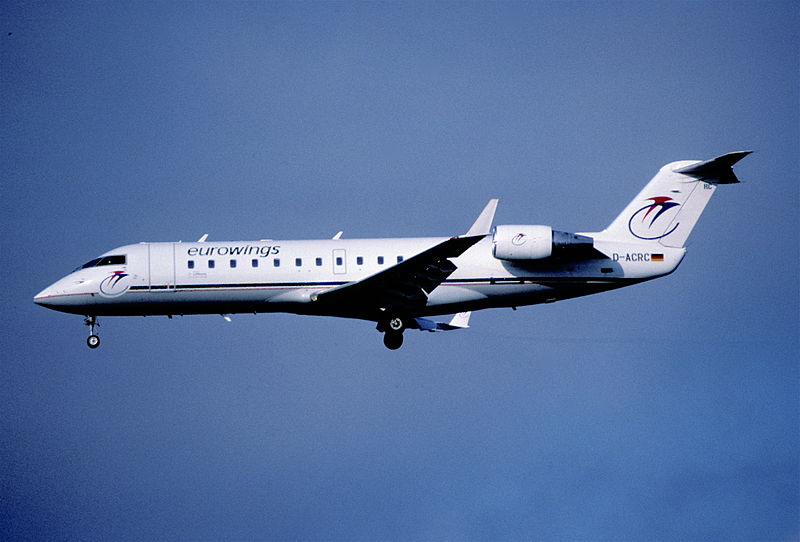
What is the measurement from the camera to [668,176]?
3186cm

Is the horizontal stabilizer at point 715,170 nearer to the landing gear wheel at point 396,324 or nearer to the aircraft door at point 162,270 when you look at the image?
the landing gear wheel at point 396,324

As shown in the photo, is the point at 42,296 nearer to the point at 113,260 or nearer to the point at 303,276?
the point at 113,260

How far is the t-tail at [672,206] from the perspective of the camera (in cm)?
3119

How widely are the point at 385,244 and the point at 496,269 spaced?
345 cm

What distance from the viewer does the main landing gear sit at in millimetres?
30875

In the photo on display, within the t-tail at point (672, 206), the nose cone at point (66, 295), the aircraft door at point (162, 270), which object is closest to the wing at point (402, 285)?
the aircraft door at point (162, 270)

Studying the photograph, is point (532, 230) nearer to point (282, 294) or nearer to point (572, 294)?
point (572, 294)

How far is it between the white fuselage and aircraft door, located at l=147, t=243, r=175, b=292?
3cm

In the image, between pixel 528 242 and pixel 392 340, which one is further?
pixel 392 340

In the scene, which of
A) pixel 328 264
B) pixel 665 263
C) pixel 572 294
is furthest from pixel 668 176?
pixel 328 264

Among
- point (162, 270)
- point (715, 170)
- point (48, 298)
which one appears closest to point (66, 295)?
point (48, 298)

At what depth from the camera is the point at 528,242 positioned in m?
29.4

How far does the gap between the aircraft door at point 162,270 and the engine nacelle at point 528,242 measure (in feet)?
31.4

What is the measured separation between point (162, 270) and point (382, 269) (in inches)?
262
